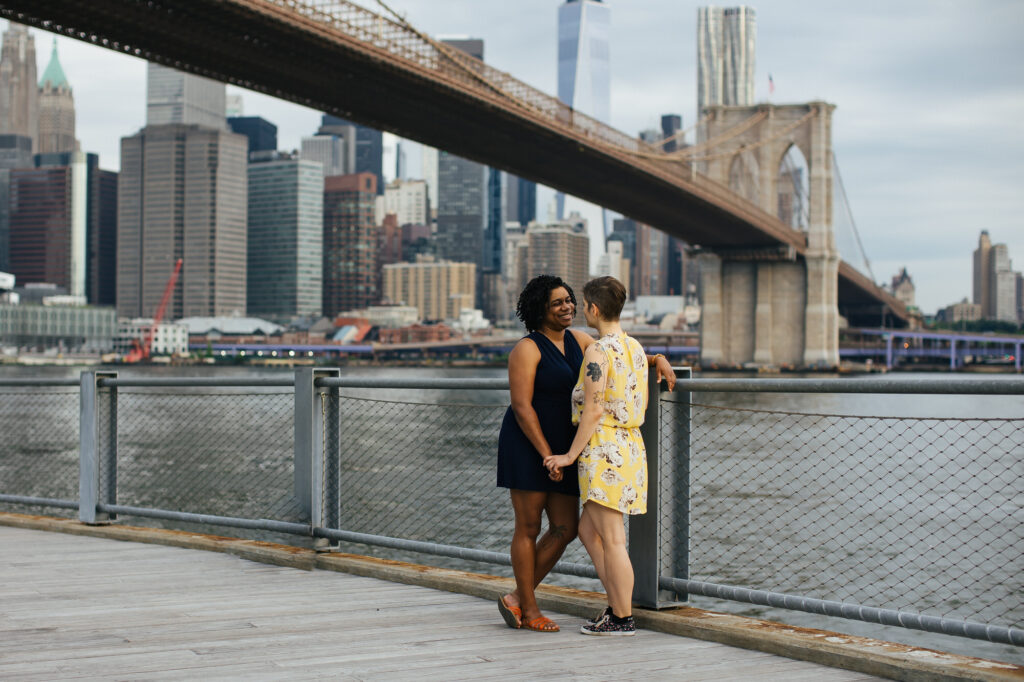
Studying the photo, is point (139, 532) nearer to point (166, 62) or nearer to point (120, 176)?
point (166, 62)

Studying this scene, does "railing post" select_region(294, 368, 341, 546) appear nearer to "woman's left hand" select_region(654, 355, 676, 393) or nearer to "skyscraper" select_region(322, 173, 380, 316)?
"woman's left hand" select_region(654, 355, 676, 393)

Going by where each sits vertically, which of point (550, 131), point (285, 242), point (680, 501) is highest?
point (285, 242)

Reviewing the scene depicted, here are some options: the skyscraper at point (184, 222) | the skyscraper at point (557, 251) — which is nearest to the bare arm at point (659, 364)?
the skyscraper at point (557, 251)

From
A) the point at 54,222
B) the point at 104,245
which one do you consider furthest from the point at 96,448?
the point at 54,222

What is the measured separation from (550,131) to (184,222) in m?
Result: 142

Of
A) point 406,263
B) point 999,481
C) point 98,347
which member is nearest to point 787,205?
point 999,481

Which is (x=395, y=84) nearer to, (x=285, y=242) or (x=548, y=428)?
(x=548, y=428)

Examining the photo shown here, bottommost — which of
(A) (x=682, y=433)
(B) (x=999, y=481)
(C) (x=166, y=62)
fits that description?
(B) (x=999, y=481)

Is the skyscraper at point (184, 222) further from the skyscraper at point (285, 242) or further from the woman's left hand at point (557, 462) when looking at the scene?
the woman's left hand at point (557, 462)

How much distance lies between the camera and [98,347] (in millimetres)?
134875

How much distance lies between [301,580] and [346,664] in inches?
58.2

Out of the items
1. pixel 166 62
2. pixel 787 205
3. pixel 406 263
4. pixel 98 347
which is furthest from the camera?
pixel 406 263

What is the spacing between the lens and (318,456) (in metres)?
5.34

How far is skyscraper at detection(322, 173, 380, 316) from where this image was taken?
18088cm
